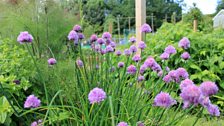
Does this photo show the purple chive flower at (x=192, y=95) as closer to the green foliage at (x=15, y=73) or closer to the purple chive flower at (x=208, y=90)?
the purple chive flower at (x=208, y=90)

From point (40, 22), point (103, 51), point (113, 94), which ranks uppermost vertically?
point (40, 22)

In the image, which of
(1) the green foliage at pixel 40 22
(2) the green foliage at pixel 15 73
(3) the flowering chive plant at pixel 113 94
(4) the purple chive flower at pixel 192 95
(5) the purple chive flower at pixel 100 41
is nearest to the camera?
(4) the purple chive flower at pixel 192 95

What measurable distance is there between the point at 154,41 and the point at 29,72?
6.81 ft

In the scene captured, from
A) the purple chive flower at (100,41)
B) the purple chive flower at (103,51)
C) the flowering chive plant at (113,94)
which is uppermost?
the purple chive flower at (100,41)

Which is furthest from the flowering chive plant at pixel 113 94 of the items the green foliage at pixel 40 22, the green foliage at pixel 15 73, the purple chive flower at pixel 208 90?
the green foliage at pixel 40 22

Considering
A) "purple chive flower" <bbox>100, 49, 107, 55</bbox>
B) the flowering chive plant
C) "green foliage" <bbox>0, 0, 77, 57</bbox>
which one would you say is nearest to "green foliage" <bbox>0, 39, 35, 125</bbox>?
the flowering chive plant

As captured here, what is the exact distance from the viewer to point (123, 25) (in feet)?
56.1

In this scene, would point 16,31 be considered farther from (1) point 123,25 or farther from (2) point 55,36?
(1) point 123,25

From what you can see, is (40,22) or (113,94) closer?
(113,94)

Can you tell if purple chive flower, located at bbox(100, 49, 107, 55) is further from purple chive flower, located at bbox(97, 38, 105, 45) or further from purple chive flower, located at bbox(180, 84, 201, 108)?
purple chive flower, located at bbox(180, 84, 201, 108)

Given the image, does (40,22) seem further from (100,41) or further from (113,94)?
(113,94)

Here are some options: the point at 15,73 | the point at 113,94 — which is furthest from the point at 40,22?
the point at 113,94

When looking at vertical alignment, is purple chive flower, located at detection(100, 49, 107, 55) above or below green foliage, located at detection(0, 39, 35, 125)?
above

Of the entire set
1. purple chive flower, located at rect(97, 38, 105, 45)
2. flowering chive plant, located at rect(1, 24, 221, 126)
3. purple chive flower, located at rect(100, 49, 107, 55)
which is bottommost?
flowering chive plant, located at rect(1, 24, 221, 126)
